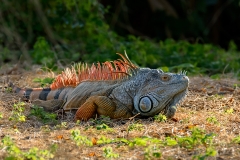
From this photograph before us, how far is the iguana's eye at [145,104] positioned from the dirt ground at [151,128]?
0.40ft

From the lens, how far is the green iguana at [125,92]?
6.67 m

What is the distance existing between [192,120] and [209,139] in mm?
1350

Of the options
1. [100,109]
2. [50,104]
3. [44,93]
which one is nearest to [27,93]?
[44,93]

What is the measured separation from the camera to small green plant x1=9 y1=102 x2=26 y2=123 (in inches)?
251

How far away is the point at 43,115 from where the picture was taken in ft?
22.1

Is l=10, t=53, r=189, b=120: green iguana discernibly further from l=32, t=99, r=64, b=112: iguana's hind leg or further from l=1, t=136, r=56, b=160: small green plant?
l=1, t=136, r=56, b=160: small green plant

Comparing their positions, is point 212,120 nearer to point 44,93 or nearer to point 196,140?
point 196,140

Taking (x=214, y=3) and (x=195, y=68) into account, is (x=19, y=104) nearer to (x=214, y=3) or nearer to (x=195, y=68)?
(x=195, y=68)

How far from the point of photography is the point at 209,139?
5383mm

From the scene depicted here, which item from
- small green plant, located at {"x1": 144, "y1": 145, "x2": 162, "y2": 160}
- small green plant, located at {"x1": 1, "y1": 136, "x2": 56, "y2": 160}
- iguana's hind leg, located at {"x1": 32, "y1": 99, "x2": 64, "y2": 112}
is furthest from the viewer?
iguana's hind leg, located at {"x1": 32, "y1": 99, "x2": 64, "y2": 112}

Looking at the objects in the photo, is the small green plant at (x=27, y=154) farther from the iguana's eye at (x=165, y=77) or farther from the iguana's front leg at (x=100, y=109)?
the iguana's eye at (x=165, y=77)

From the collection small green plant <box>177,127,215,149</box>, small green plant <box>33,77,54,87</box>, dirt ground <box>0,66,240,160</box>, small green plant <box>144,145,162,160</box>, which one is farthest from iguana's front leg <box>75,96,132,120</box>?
small green plant <box>33,77,54,87</box>

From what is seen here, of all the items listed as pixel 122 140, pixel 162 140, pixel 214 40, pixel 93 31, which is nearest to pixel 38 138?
pixel 122 140

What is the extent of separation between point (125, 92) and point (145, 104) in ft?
1.03
